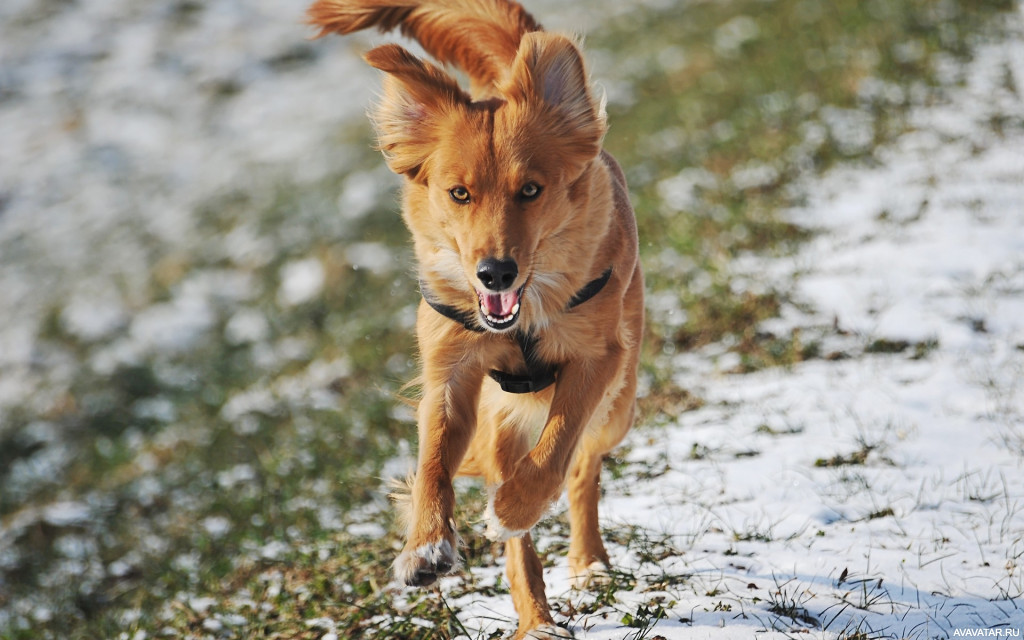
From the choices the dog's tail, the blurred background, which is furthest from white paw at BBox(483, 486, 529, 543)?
the dog's tail

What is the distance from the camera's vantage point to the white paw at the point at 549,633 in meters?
2.88

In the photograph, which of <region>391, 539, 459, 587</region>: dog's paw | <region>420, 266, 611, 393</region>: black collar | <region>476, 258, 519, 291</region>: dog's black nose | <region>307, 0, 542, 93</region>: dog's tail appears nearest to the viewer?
<region>391, 539, 459, 587</region>: dog's paw

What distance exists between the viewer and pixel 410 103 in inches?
121

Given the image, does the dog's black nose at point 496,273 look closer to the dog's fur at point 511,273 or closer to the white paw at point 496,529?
the dog's fur at point 511,273

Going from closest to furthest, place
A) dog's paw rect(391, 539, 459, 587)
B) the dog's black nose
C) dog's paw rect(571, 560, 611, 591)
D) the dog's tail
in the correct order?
dog's paw rect(391, 539, 459, 587)
the dog's black nose
dog's paw rect(571, 560, 611, 591)
the dog's tail

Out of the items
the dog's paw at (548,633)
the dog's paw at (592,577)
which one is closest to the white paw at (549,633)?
the dog's paw at (548,633)

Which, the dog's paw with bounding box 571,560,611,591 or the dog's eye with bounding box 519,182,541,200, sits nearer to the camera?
the dog's eye with bounding box 519,182,541,200

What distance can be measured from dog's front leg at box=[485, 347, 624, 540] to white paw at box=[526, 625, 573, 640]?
0.41m

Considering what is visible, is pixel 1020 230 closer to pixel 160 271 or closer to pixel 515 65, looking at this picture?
pixel 515 65

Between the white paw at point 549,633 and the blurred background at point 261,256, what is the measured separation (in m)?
0.60

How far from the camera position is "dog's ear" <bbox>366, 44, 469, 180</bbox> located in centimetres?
299

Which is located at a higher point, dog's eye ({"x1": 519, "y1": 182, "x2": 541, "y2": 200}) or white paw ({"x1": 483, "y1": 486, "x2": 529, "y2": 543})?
dog's eye ({"x1": 519, "y1": 182, "x2": 541, "y2": 200})

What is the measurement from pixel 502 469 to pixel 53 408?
573cm

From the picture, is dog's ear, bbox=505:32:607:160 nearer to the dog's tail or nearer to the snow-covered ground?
the dog's tail
